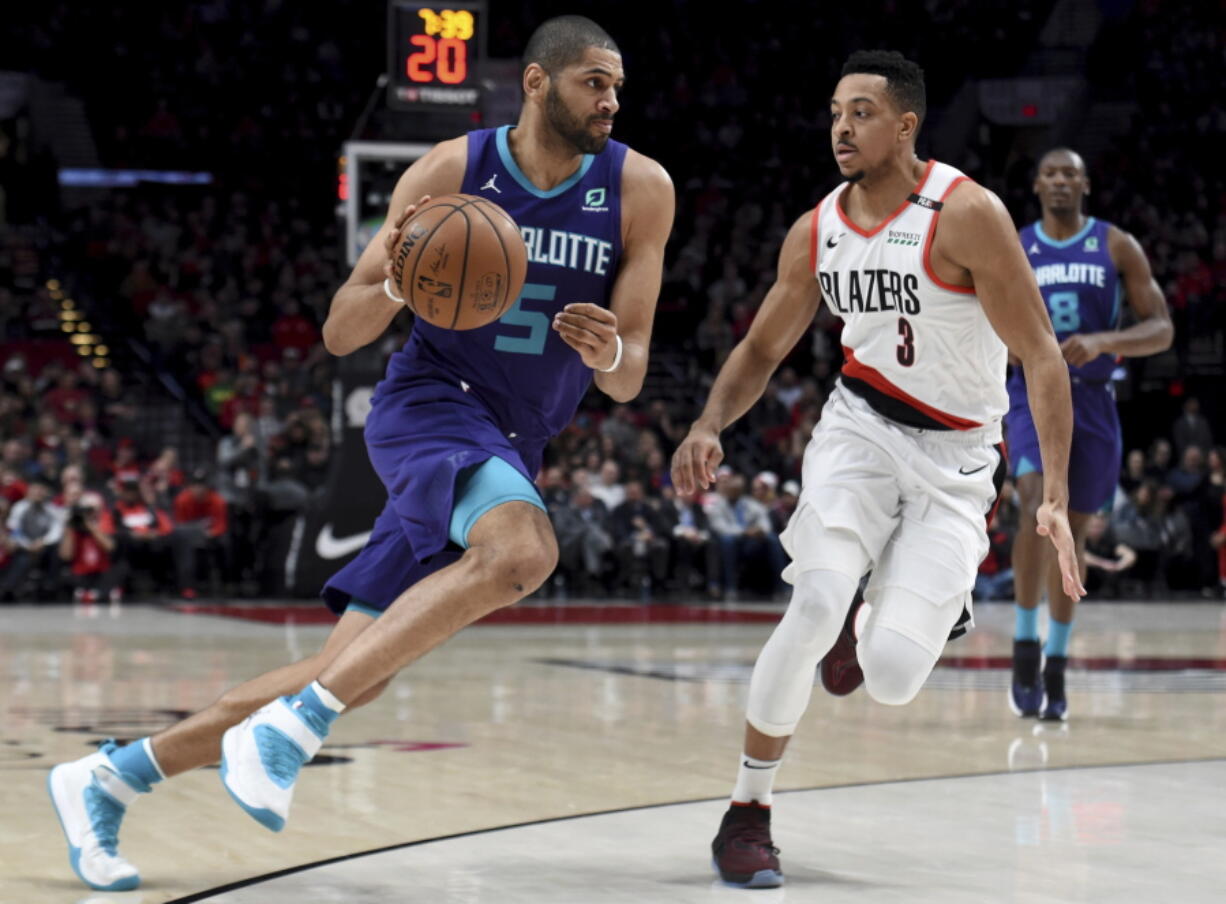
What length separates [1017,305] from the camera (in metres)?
4.28

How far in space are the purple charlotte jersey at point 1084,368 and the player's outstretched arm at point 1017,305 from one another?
2.82 metres

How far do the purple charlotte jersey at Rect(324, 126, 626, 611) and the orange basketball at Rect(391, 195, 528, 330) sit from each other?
31 centimetres

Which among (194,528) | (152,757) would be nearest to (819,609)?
(152,757)

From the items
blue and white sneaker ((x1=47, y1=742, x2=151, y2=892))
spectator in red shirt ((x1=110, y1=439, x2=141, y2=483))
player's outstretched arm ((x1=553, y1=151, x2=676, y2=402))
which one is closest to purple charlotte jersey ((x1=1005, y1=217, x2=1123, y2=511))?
player's outstretched arm ((x1=553, y1=151, x2=676, y2=402))

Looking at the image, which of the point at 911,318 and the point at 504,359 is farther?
the point at 911,318

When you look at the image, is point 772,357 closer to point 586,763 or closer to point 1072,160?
point 586,763

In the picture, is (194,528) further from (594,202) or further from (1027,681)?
(594,202)

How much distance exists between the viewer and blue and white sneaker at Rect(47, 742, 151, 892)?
150 inches

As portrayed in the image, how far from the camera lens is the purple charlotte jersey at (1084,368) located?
7.16 meters

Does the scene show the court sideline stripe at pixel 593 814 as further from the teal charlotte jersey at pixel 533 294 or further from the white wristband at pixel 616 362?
the white wristband at pixel 616 362

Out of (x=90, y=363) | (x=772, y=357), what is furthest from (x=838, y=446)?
(x=90, y=363)

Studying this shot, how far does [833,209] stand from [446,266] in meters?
1.18

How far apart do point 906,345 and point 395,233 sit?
134 centimetres

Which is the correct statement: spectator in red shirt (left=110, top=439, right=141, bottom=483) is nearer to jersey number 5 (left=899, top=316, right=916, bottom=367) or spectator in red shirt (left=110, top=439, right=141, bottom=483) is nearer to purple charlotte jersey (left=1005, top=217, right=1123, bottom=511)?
purple charlotte jersey (left=1005, top=217, right=1123, bottom=511)
